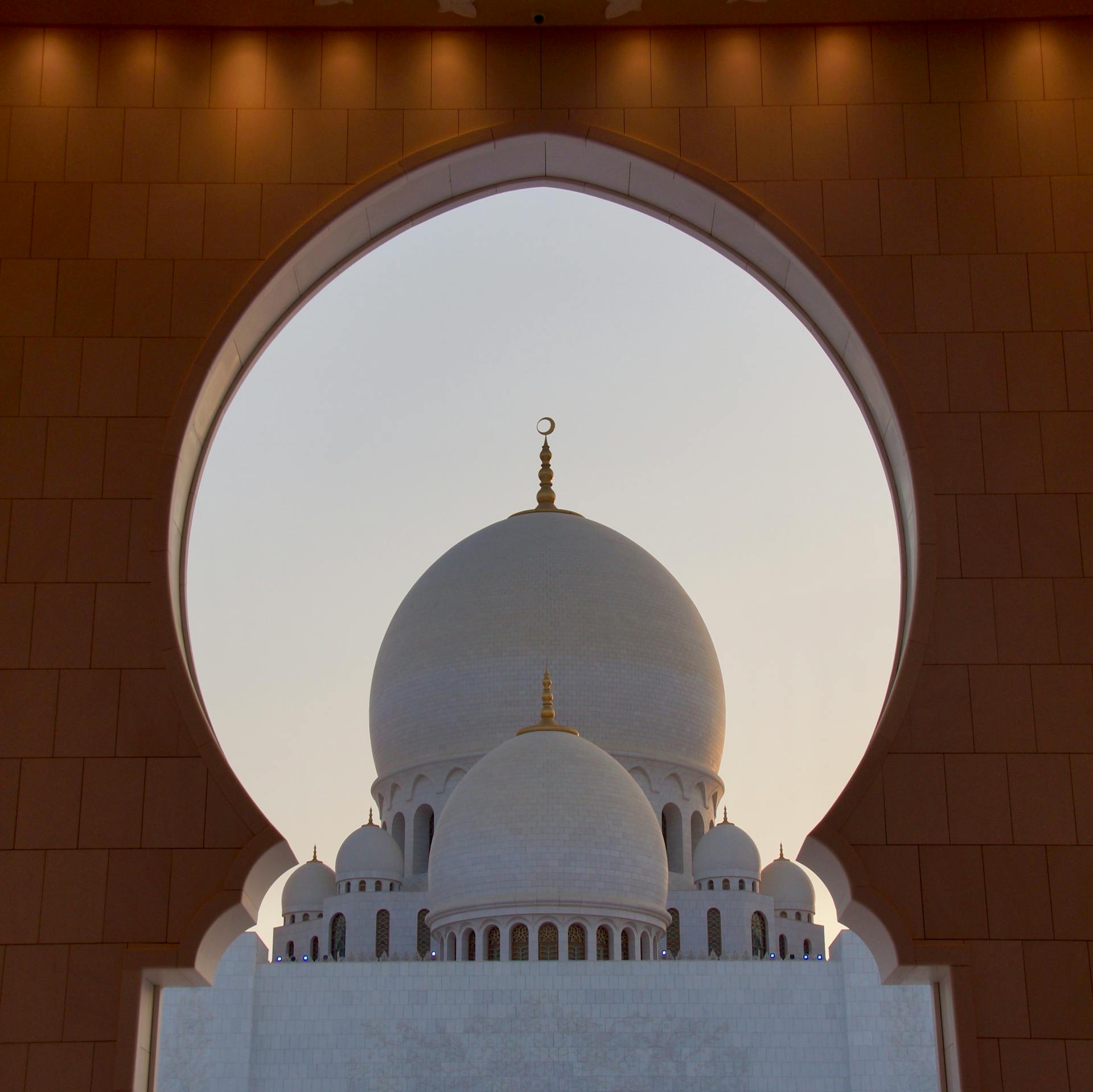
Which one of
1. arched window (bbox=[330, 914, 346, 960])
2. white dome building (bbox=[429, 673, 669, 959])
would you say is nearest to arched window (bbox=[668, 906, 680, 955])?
white dome building (bbox=[429, 673, 669, 959])

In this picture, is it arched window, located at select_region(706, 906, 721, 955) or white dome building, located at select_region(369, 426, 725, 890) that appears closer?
arched window, located at select_region(706, 906, 721, 955)

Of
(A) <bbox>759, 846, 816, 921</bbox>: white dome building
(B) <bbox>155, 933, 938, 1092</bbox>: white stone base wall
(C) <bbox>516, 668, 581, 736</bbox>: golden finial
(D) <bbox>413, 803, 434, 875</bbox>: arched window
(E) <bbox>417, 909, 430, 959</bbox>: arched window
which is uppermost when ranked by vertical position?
(C) <bbox>516, 668, 581, 736</bbox>: golden finial

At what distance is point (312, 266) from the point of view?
7.07m

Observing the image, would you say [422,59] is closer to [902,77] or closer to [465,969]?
[902,77]

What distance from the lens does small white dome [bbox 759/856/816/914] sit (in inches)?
1320

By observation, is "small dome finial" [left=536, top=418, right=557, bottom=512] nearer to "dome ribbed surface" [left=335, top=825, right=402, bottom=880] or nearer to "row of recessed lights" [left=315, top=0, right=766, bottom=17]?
"dome ribbed surface" [left=335, top=825, right=402, bottom=880]

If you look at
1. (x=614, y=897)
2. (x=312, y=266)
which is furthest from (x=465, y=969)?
(x=312, y=266)

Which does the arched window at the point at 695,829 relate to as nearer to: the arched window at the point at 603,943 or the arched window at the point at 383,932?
the arched window at the point at 383,932

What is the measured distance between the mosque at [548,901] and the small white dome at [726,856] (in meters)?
0.05

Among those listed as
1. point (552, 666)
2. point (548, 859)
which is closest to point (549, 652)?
point (552, 666)

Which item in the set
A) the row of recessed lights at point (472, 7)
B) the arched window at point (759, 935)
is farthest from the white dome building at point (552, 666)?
the row of recessed lights at point (472, 7)

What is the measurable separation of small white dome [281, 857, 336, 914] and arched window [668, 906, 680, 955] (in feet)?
22.7

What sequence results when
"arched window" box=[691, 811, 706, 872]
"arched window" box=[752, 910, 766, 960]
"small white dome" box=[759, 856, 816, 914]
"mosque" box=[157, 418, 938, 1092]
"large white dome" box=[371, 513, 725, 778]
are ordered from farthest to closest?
"arched window" box=[691, 811, 706, 872] → "small white dome" box=[759, 856, 816, 914] → "large white dome" box=[371, 513, 725, 778] → "arched window" box=[752, 910, 766, 960] → "mosque" box=[157, 418, 938, 1092]

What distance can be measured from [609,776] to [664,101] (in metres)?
21.2
